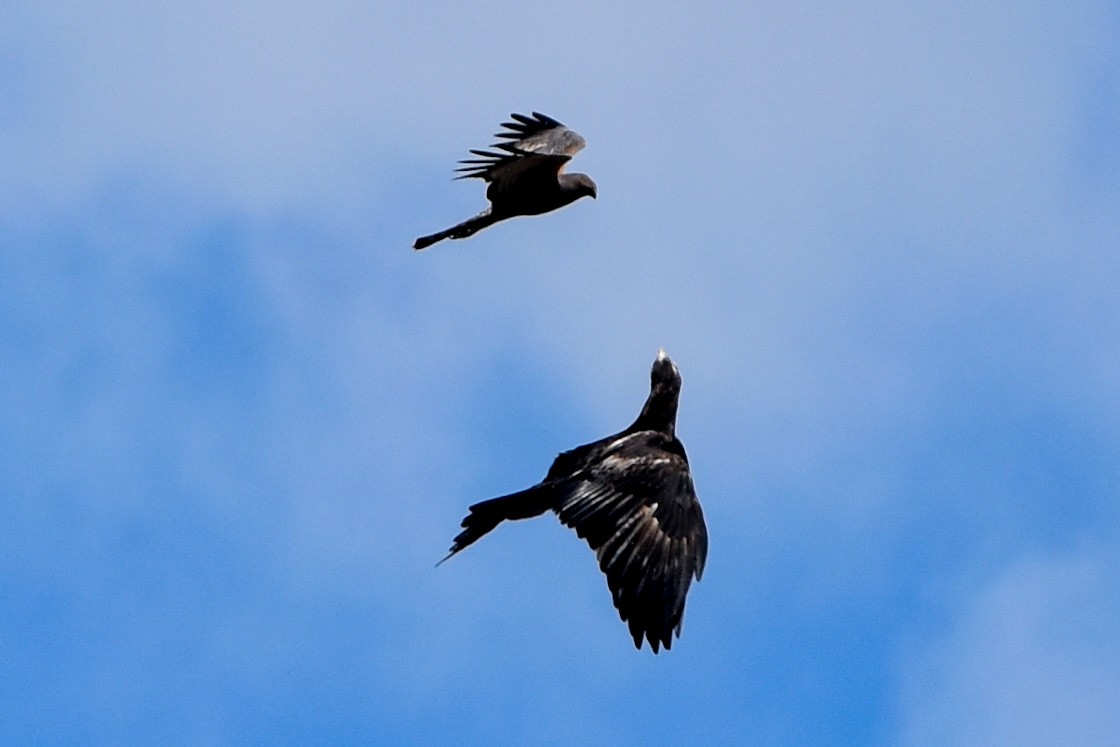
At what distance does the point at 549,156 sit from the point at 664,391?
12.9 ft

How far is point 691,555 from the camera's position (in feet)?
57.5

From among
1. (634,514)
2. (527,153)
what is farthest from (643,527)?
(527,153)

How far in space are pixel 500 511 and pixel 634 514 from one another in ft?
4.93

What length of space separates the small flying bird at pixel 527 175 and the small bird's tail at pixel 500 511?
5.53 m

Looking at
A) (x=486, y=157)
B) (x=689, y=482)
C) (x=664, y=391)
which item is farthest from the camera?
(x=486, y=157)

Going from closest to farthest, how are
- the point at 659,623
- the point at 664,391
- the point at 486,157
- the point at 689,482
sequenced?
the point at 659,623
the point at 689,482
the point at 664,391
the point at 486,157

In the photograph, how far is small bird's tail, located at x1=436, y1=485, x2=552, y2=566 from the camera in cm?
1862

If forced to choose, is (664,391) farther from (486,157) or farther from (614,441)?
(486,157)

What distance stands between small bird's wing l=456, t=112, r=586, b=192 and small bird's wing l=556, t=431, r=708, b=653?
16.9 ft

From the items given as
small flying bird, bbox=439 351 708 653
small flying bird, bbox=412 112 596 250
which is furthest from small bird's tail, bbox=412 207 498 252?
small flying bird, bbox=439 351 708 653

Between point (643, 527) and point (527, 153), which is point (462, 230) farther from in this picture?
point (643, 527)

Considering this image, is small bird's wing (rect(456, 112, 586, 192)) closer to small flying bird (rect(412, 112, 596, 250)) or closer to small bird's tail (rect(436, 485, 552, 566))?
small flying bird (rect(412, 112, 596, 250))

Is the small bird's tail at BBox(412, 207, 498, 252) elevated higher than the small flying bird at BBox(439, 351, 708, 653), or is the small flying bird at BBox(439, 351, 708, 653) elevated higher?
the small bird's tail at BBox(412, 207, 498, 252)

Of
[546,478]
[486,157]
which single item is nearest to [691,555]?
[546,478]
